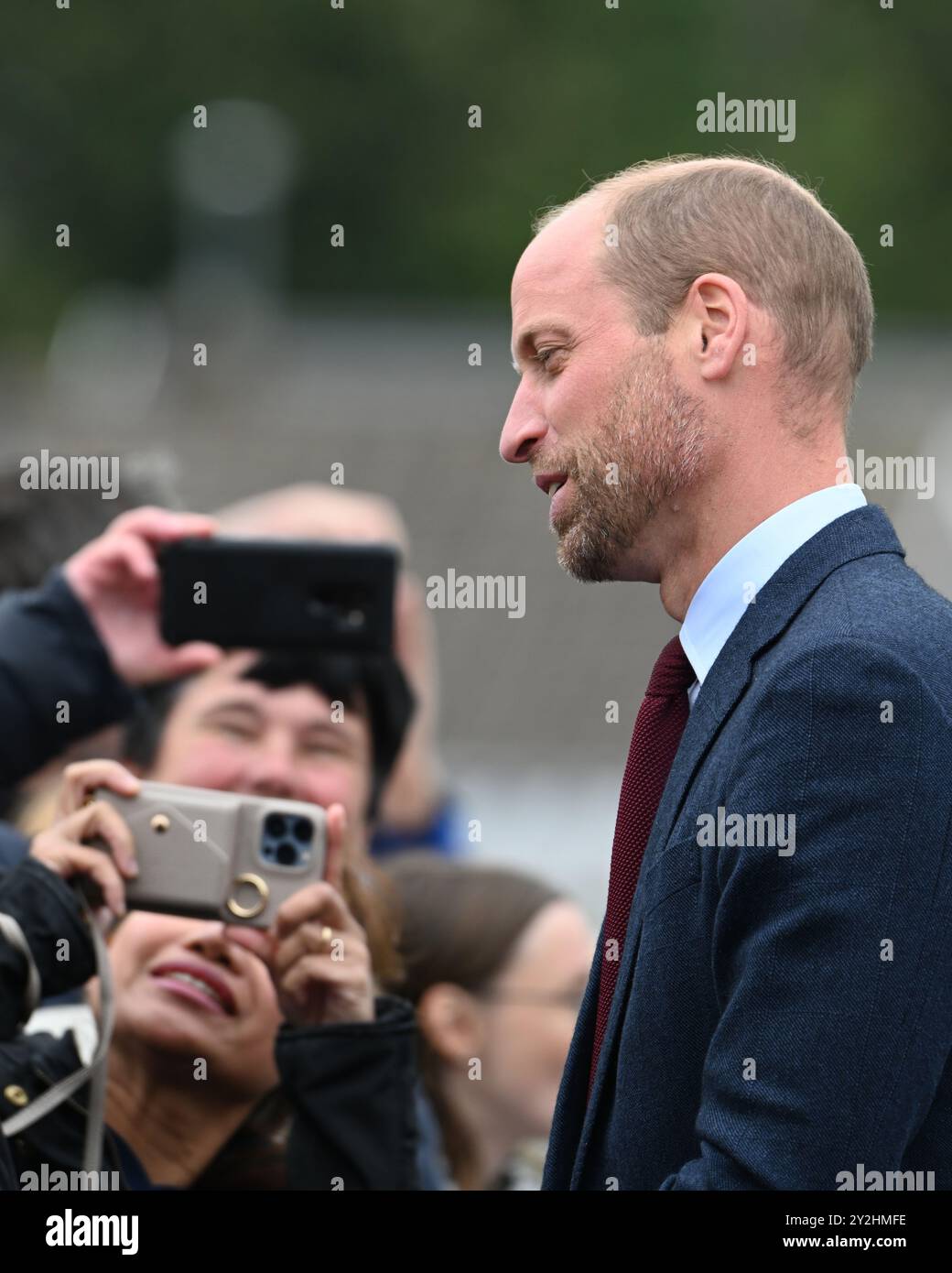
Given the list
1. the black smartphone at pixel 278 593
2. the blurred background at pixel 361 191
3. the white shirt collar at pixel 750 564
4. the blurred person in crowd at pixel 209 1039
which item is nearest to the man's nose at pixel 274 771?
the black smartphone at pixel 278 593

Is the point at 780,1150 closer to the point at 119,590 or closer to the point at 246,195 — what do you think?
the point at 119,590

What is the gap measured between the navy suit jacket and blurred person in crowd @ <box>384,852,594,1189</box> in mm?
1453

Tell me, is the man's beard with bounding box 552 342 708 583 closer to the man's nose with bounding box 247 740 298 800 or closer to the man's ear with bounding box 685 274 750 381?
the man's ear with bounding box 685 274 750 381

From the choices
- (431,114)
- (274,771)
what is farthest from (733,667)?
(431,114)

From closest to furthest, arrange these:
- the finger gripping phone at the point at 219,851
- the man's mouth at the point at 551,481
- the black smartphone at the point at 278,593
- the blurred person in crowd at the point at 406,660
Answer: the man's mouth at the point at 551,481 → the finger gripping phone at the point at 219,851 → the black smartphone at the point at 278,593 → the blurred person in crowd at the point at 406,660

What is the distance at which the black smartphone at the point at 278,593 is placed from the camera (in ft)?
10.5

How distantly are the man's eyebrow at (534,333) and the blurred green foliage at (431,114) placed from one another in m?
20.4

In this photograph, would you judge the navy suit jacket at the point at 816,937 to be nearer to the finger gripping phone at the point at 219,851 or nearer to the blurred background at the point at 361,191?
the finger gripping phone at the point at 219,851

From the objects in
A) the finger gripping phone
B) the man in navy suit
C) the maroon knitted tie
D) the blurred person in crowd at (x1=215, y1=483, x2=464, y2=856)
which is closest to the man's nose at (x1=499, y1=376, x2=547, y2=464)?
the man in navy suit

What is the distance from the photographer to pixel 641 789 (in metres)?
2.25

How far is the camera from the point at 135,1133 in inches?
116

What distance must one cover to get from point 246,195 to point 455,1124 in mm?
21434

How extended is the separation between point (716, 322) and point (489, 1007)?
5.50 ft
